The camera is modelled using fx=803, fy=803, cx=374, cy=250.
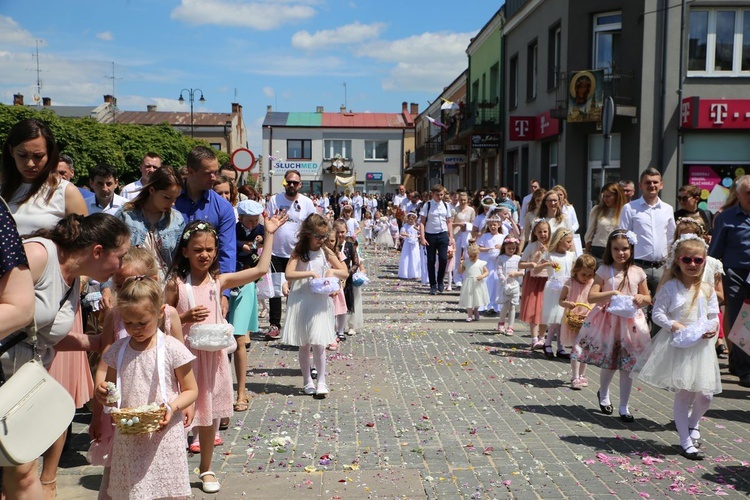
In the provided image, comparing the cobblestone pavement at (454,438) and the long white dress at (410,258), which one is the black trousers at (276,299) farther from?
the long white dress at (410,258)

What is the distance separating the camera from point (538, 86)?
2583 cm

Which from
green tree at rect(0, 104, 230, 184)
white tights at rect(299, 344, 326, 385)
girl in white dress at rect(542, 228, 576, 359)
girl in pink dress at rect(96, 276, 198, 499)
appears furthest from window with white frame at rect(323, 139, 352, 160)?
girl in pink dress at rect(96, 276, 198, 499)

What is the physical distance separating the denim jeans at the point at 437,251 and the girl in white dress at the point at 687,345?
964 centimetres

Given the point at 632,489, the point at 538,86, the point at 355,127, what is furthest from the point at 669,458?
the point at 355,127

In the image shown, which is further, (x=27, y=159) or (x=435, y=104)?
(x=435, y=104)

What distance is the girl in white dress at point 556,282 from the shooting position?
913 centimetres

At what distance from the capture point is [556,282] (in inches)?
363

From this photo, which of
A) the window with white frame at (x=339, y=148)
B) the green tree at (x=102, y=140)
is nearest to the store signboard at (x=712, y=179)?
the green tree at (x=102, y=140)

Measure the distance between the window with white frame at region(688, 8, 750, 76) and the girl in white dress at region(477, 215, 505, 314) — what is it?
31.0ft

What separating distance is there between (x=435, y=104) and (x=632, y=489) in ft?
183

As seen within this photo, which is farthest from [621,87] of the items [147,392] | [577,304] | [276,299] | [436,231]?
[147,392]

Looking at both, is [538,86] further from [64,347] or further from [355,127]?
[355,127]

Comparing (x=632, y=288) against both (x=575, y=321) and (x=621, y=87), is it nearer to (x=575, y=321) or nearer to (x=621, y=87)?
(x=575, y=321)

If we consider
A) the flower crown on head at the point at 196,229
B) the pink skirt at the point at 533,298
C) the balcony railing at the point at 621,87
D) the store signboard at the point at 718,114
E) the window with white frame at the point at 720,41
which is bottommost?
the pink skirt at the point at 533,298
